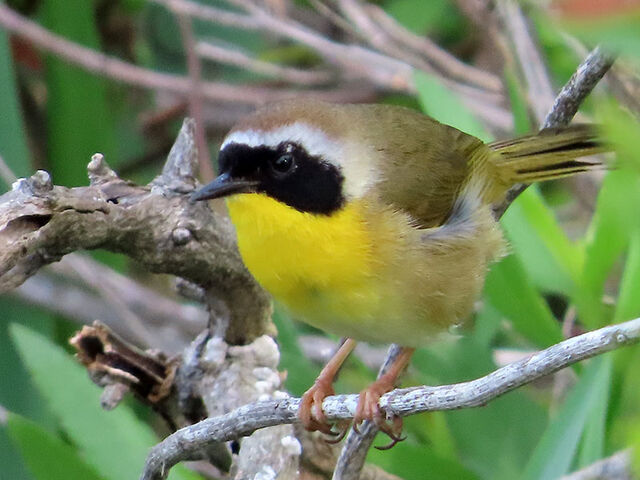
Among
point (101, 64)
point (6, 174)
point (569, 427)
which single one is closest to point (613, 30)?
point (569, 427)

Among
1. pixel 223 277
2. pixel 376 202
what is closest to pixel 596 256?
pixel 376 202

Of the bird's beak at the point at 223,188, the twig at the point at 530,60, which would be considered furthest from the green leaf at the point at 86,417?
the twig at the point at 530,60

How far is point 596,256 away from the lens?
1.99 m

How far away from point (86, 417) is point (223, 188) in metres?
0.69

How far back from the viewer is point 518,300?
2.01m

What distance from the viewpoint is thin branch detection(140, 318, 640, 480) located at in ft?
2.95

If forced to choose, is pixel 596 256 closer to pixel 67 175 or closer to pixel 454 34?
pixel 67 175

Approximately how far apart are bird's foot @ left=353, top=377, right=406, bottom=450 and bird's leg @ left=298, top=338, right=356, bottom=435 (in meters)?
0.08

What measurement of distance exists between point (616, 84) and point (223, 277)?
91 centimetres

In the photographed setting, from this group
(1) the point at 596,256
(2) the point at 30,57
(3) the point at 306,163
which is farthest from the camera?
(2) the point at 30,57

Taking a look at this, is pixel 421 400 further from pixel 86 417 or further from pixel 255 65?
pixel 255 65

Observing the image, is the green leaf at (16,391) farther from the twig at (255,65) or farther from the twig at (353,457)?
the twig at (255,65)

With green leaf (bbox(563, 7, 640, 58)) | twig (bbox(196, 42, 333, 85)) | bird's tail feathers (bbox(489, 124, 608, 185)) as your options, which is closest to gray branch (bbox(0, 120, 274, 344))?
bird's tail feathers (bbox(489, 124, 608, 185))

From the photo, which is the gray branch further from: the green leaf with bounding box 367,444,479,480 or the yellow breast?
the green leaf with bounding box 367,444,479,480
